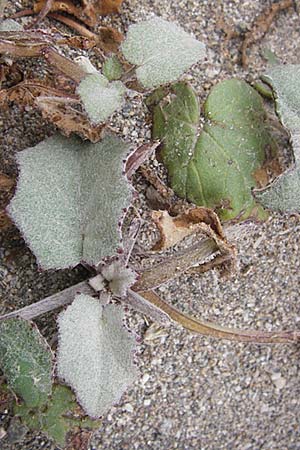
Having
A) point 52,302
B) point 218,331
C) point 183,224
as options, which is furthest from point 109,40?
point 218,331

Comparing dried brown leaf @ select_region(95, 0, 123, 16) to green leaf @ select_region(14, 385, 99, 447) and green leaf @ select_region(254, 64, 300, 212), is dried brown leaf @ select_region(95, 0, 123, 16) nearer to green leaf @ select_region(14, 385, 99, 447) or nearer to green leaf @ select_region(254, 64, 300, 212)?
green leaf @ select_region(254, 64, 300, 212)

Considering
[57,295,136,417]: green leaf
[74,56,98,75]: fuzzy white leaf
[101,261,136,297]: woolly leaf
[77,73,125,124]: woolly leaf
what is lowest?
[57,295,136,417]: green leaf

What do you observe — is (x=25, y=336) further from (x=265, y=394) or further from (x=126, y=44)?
(x=265, y=394)

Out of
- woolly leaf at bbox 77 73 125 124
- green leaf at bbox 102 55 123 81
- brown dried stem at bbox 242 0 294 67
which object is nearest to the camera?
woolly leaf at bbox 77 73 125 124

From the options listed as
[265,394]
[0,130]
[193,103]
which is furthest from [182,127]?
[265,394]

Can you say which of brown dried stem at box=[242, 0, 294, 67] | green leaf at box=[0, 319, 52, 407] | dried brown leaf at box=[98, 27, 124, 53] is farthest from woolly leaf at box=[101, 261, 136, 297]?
brown dried stem at box=[242, 0, 294, 67]

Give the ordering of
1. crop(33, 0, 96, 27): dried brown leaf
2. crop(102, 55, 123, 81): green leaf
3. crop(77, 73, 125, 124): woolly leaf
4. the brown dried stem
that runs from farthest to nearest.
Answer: the brown dried stem → crop(33, 0, 96, 27): dried brown leaf → crop(102, 55, 123, 81): green leaf → crop(77, 73, 125, 124): woolly leaf

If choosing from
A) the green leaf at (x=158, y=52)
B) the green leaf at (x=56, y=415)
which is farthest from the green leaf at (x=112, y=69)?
the green leaf at (x=56, y=415)
